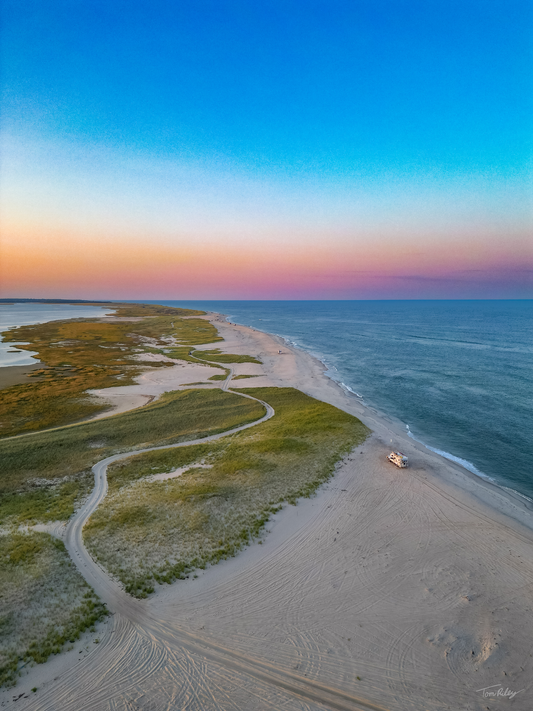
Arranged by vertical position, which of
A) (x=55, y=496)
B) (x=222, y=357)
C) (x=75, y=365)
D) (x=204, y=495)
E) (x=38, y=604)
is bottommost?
(x=55, y=496)

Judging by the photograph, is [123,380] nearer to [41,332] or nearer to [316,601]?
[316,601]

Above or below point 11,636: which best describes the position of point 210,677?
below

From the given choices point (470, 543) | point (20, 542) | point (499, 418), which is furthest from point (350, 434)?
point (20, 542)

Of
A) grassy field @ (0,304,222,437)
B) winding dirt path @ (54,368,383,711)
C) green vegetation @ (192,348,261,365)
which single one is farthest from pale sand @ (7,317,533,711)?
green vegetation @ (192,348,261,365)

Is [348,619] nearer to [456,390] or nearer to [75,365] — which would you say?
[456,390]

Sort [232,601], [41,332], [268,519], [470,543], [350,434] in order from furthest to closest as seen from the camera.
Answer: [41,332], [350,434], [268,519], [470,543], [232,601]

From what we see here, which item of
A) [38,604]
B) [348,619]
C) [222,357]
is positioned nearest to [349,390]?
[222,357]

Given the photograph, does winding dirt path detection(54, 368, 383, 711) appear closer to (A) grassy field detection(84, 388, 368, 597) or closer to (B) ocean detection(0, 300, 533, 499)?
(A) grassy field detection(84, 388, 368, 597)
